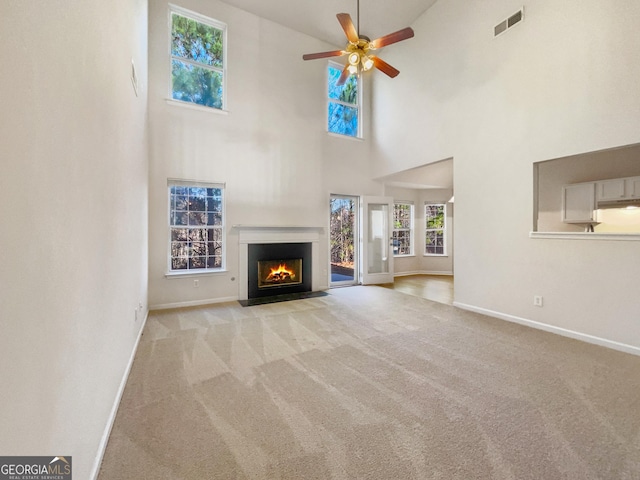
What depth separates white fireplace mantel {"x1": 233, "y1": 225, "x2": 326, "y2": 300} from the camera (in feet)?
17.0

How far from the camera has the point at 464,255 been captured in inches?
178

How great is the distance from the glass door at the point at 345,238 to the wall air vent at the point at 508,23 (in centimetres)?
381

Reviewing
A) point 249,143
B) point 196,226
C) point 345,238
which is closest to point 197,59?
point 249,143

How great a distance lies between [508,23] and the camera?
388 cm

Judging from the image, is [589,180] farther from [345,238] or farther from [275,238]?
[275,238]

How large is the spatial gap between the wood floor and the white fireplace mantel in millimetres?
1832

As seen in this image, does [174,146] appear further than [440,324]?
Yes

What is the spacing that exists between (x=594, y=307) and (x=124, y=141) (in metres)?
5.13

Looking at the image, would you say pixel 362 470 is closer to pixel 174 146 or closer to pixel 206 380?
pixel 206 380

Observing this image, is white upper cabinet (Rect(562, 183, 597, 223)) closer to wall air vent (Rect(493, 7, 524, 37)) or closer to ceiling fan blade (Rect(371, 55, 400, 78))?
wall air vent (Rect(493, 7, 524, 37))

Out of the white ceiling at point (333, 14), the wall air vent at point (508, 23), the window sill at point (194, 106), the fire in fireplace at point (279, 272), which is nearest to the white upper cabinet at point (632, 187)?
the white ceiling at point (333, 14)

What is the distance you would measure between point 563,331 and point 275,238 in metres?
4.55

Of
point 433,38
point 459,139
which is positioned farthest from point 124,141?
point 433,38

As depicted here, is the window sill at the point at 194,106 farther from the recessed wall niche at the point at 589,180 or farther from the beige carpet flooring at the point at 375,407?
the recessed wall niche at the point at 589,180
